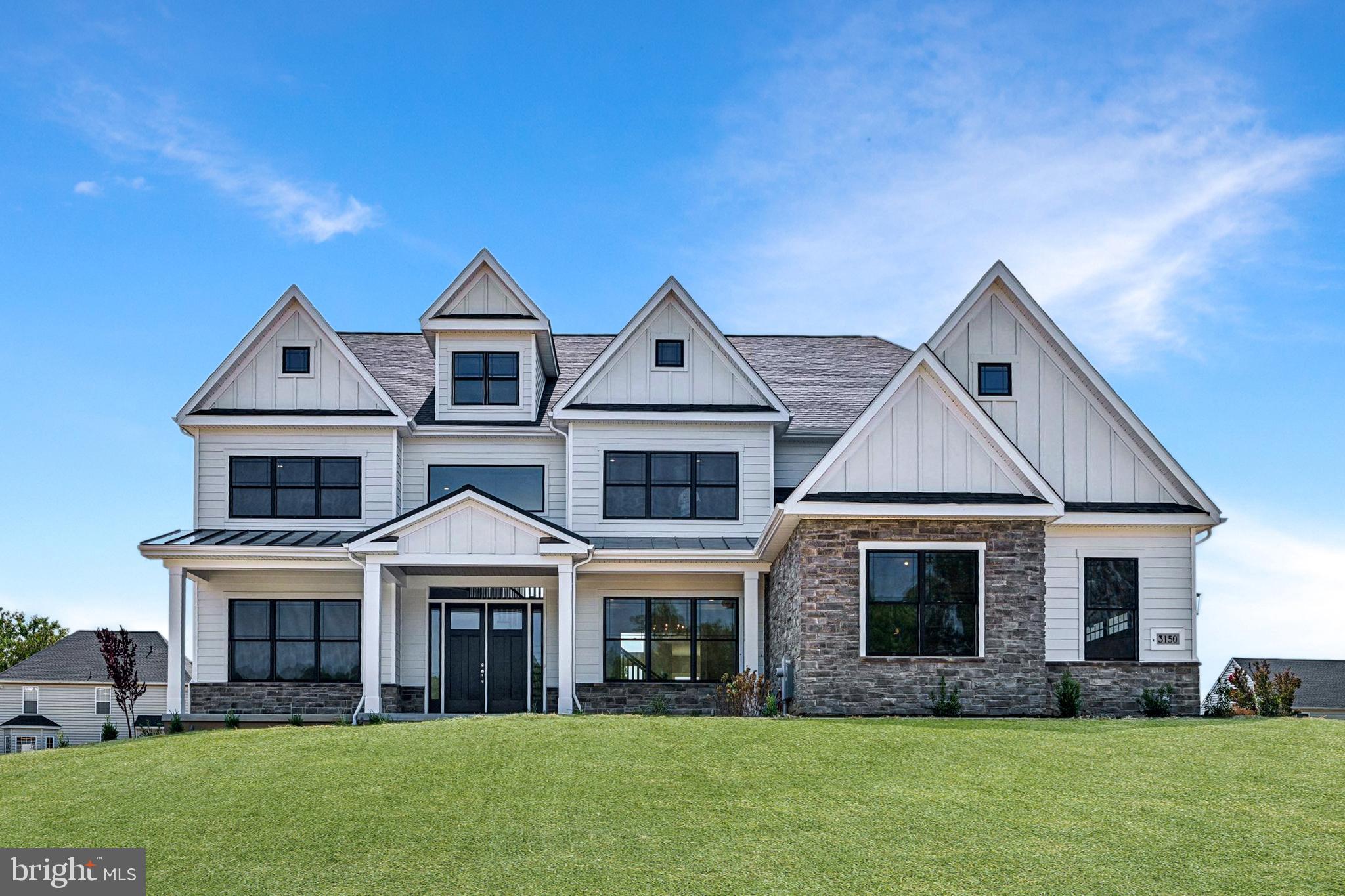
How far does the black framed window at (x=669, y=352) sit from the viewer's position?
24.3 metres

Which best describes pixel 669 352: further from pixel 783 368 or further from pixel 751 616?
pixel 751 616

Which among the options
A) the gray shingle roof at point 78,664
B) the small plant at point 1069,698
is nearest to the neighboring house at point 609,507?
the small plant at point 1069,698

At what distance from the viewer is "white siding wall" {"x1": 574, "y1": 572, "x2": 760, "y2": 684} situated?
2369cm

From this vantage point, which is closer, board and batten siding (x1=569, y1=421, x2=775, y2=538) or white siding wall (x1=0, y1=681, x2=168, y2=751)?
board and batten siding (x1=569, y1=421, x2=775, y2=538)

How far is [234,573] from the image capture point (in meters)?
23.7

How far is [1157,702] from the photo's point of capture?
A: 20.3 meters

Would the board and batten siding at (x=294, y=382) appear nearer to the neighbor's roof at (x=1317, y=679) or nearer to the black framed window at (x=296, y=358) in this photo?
the black framed window at (x=296, y=358)

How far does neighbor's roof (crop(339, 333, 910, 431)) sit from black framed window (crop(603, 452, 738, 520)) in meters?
1.71

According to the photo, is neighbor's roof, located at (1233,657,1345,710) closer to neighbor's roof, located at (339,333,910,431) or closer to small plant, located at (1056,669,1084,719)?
neighbor's roof, located at (339,333,910,431)

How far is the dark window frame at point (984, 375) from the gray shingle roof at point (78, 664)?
33.4m

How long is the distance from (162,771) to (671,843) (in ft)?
22.7

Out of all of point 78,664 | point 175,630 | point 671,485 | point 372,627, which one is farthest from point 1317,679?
point 78,664

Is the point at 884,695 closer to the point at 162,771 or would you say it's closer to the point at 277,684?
the point at 162,771

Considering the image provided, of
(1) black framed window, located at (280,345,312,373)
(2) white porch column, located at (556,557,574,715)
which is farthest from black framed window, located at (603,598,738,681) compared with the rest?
(1) black framed window, located at (280,345,312,373)
